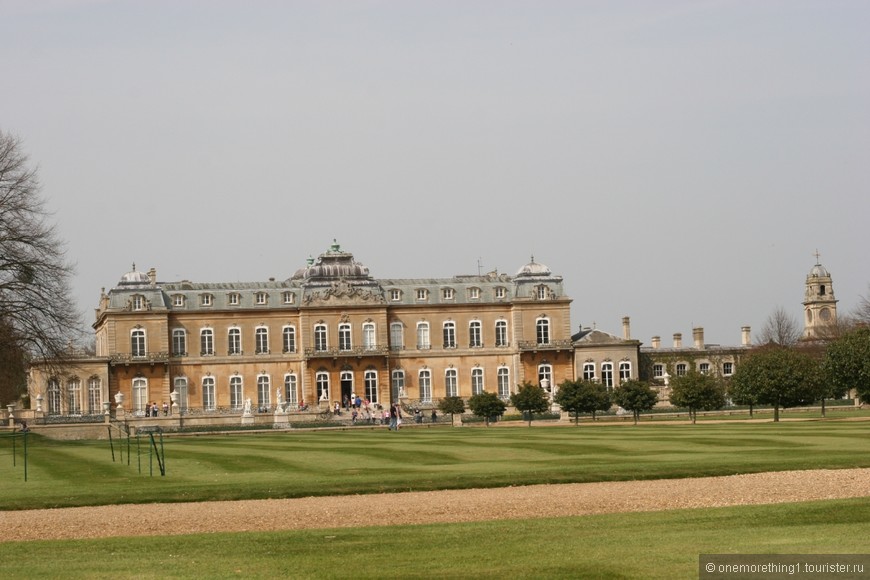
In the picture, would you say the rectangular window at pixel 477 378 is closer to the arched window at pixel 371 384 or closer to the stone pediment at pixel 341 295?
the arched window at pixel 371 384

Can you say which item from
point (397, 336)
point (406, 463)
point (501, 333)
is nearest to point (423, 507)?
point (406, 463)

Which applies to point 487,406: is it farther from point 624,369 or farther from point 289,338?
point 624,369

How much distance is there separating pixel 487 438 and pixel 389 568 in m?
26.9

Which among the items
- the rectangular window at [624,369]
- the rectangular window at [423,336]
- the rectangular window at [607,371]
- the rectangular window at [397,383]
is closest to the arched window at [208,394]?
the rectangular window at [397,383]

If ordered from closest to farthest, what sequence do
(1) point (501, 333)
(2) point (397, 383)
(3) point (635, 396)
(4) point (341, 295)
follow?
(3) point (635, 396)
(4) point (341, 295)
(2) point (397, 383)
(1) point (501, 333)

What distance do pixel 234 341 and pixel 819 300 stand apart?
4545cm

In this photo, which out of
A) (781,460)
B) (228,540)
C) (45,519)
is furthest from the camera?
(781,460)

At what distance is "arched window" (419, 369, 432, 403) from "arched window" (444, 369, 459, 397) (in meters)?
0.89

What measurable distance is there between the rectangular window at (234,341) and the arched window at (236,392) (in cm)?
143

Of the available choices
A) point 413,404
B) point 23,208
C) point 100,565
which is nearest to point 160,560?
point 100,565

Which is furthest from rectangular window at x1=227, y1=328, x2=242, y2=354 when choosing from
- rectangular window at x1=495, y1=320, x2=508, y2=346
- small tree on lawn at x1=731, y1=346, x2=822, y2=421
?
small tree on lawn at x1=731, y1=346, x2=822, y2=421

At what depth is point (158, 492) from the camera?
24.5 meters

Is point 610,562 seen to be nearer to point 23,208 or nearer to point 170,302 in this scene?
point 23,208

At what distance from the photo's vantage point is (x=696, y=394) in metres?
58.5
